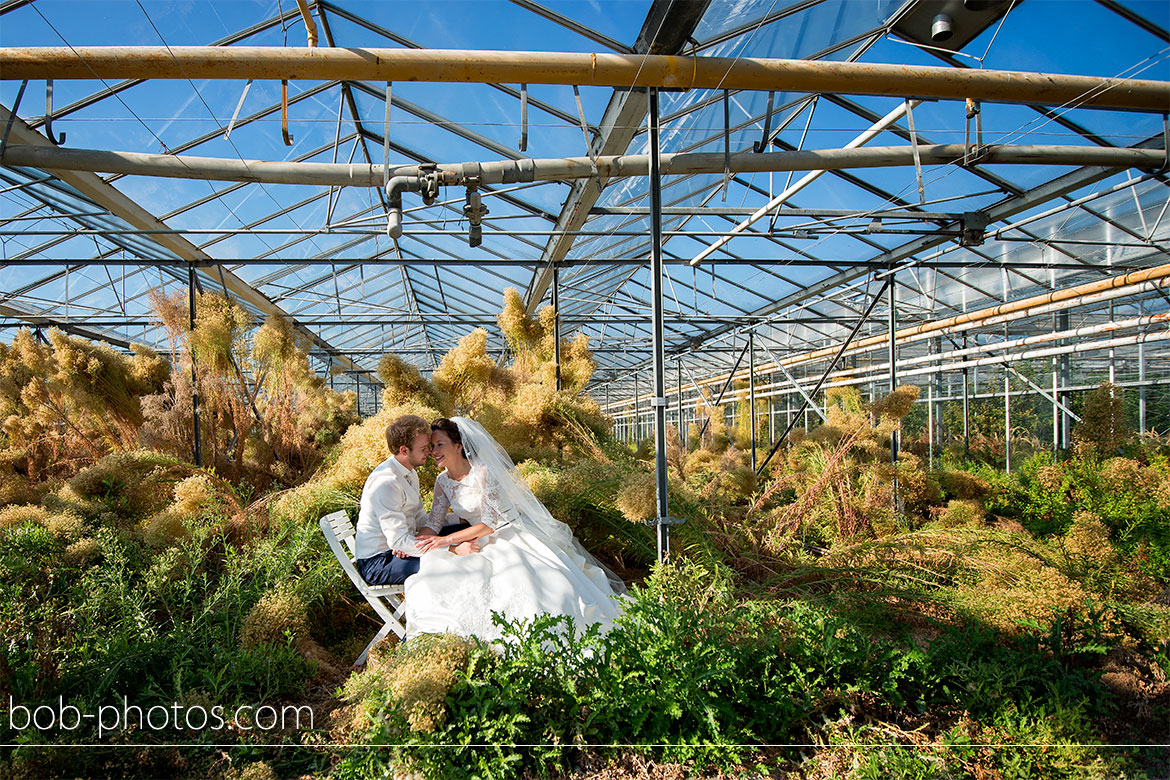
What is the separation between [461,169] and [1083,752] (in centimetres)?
403

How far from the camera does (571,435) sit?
197 inches

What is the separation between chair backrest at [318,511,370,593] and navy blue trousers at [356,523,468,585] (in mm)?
43

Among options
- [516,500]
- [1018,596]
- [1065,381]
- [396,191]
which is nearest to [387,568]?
[516,500]

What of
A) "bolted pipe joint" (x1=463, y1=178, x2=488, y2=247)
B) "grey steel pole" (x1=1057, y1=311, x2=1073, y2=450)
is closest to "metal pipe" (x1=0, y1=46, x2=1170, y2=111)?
"bolted pipe joint" (x1=463, y1=178, x2=488, y2=247)

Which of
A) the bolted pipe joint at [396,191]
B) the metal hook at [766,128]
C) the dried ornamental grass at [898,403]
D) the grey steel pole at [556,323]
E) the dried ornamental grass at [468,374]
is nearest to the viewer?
the bolted pipe joint at [396,191]

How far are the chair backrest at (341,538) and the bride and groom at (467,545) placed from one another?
0.19 ft

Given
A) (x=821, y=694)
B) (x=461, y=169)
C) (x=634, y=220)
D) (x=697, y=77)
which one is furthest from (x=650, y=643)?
(x=634, y=220)

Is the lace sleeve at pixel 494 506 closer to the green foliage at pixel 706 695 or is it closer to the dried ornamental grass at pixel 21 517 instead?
the green foliage at pixel 706 695

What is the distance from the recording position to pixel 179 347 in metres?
4.92

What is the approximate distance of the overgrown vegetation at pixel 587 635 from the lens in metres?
1.98

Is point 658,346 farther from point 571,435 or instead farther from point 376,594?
point 571,435

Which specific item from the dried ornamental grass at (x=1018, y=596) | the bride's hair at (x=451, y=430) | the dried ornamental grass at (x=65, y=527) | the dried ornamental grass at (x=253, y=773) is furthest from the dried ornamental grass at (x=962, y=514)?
the dried ornamental grass at (x=65, y=527)

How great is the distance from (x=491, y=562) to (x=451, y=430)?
32.5 inches

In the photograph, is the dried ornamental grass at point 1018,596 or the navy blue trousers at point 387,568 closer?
the dried ornamental grass at point 1018,596
